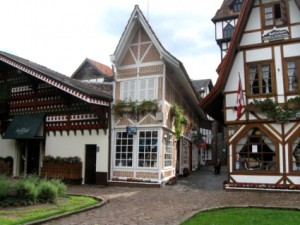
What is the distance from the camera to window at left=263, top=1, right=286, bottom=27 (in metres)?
14.2

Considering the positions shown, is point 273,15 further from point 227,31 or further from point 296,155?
point 227,31

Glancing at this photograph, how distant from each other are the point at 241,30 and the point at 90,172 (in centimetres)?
955

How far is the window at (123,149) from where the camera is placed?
16.5m

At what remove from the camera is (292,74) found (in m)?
13.9

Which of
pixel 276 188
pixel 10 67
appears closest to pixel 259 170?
pixel 276 188

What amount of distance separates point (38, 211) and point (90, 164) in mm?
8438

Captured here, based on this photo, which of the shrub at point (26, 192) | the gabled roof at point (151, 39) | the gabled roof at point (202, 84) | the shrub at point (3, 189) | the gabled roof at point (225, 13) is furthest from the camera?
the gabled roof at point (202, 84)

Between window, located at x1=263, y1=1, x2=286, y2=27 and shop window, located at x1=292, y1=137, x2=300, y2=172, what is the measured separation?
15.3 feet

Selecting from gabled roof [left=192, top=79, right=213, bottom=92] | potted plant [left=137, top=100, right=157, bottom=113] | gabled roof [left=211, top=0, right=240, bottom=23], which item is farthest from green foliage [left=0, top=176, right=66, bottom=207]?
gabled roof [left=211, top=0, right=240, bottom=23]

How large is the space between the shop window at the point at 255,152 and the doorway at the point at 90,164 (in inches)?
275

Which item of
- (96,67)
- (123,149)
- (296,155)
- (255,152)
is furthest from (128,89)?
(96,67)

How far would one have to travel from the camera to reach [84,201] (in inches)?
433

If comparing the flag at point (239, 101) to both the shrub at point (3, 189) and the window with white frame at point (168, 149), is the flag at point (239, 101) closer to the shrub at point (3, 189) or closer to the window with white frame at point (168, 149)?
the window with white frame at point (168, 149)

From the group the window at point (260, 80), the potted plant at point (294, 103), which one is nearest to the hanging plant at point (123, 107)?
the window at point (260, 80)
